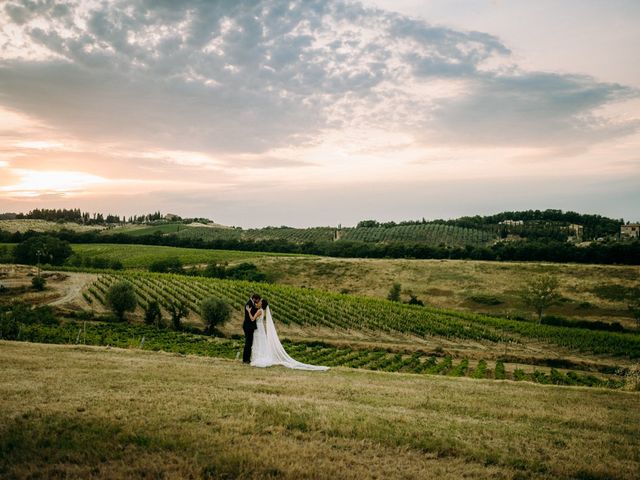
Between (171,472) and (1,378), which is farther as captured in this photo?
(1,378)

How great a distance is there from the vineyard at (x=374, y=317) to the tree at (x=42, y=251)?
103 feet

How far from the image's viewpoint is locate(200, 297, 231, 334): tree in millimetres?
56750

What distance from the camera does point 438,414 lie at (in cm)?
1014

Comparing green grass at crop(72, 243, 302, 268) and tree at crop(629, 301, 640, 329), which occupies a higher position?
green grass at crop(72, 243, 302, 268)

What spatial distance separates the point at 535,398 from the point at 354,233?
184 metres

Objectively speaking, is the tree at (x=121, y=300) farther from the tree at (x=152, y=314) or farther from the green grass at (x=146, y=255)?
the green grass at (x=146, y=255)

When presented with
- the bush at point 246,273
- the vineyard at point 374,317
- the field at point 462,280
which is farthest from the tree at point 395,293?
the bush at point 246,273

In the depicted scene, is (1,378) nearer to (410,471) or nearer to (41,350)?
(41,350)

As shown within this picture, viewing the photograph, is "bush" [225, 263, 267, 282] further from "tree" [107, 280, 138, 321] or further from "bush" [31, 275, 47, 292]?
"tree" [107, 280, 138, 321]

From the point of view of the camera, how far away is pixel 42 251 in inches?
3964

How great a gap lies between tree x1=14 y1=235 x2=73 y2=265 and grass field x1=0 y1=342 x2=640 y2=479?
338ft

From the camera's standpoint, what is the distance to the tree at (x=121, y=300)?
59.1m

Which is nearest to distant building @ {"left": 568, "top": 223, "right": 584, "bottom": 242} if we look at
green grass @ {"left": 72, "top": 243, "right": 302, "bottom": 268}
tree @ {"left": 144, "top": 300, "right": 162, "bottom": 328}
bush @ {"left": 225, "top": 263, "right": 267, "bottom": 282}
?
green grass @ {"left": 72, "top": 243, "right": 302, "bottom": 268}

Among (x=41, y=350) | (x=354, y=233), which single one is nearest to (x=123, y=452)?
(x=41, y=350)
